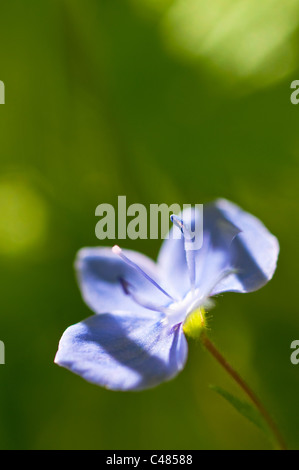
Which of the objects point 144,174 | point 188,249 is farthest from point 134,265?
point 144,174

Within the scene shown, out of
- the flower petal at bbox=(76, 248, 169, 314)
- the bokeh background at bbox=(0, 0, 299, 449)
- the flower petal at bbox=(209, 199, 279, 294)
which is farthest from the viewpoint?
the bokeh background at bbox=(0, 0, 299, 449)

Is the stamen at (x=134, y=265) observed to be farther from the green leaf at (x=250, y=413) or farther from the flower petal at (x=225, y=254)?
the green leaf at (x=250, y=413)

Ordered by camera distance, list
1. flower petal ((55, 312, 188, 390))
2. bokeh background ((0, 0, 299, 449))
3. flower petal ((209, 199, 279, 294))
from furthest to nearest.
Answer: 1. bokeh background ((0, 0, 299, 449))
2. flower petal ((209, 199, 279, 294))
3. flower petal ((55, 312, 188, 390))

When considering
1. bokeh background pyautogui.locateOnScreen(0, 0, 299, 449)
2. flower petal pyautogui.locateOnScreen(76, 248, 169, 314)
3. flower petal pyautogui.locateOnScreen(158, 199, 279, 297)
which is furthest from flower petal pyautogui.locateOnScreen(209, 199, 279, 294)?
bokeh background pyautogui.locateOnScreen(0, 0, 299, 449)

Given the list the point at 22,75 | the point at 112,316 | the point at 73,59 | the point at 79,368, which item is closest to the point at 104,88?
the point at 73,59

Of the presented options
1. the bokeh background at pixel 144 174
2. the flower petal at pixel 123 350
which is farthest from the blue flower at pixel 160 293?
the bokeh background at pixel 144 174

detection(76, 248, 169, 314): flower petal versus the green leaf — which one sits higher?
detection(76, 248, 169, 314): flower petal

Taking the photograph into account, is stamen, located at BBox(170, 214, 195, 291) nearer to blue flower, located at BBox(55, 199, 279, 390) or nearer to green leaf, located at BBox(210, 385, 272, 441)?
blue flower, located at BBox(55, 199, 279, 390)
